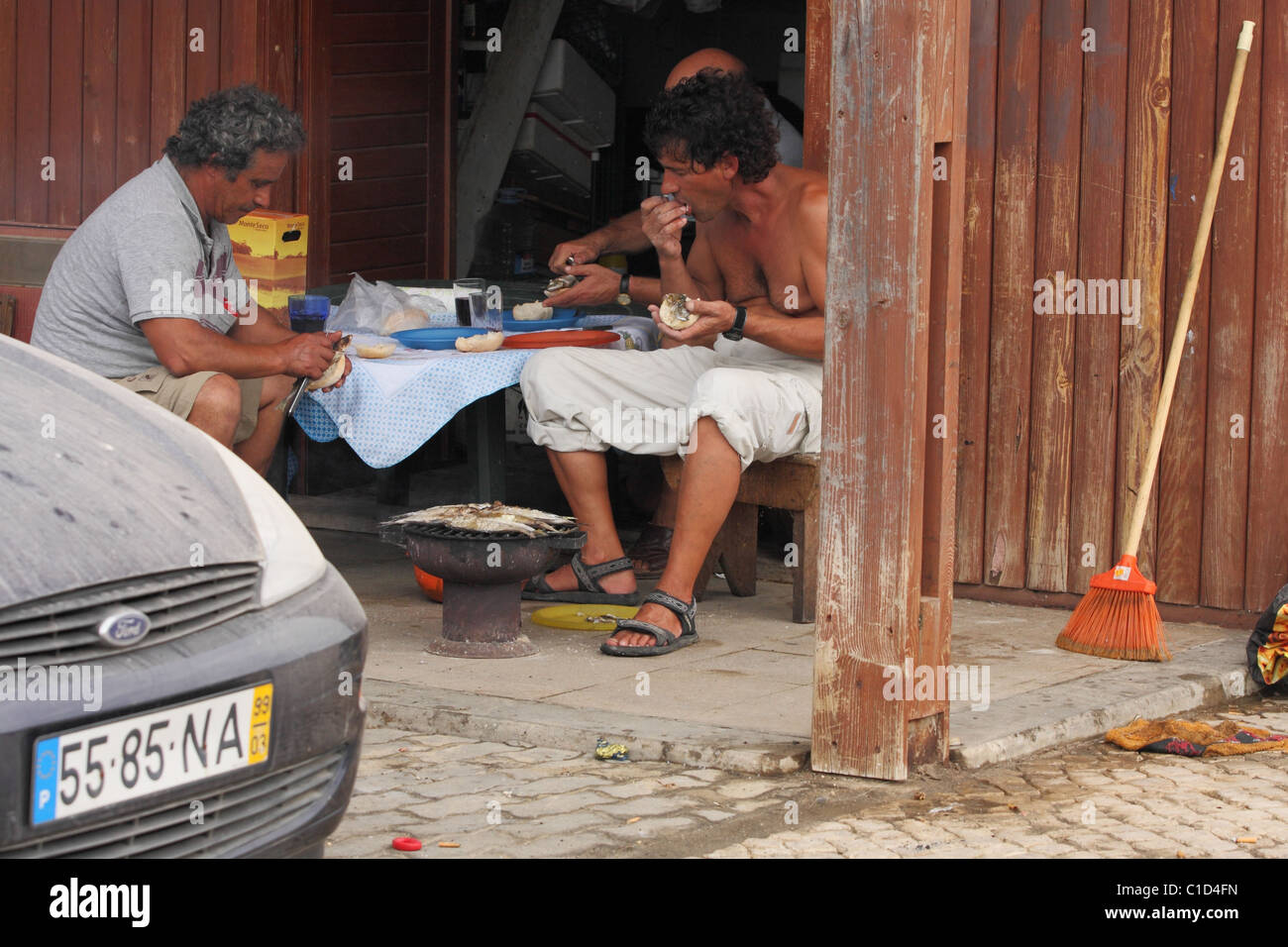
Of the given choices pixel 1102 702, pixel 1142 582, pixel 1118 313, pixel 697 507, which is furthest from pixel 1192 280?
pixel 697 507

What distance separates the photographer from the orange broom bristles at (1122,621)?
545cm

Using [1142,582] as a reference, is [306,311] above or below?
above

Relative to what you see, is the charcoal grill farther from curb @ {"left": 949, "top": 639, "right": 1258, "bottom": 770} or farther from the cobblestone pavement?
curb @ {"left": 949, "top": 639, "right": 1258, "bottom": 770}

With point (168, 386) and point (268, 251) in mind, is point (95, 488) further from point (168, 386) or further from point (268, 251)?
point (268, 251)

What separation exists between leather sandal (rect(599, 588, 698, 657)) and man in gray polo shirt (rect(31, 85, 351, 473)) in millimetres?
1370

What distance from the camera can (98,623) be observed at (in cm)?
258

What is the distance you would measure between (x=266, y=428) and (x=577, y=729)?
86.7 inches

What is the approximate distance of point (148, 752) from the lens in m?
2.57

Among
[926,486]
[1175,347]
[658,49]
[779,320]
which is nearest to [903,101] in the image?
[926,486]

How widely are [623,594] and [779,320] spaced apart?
3.84 ft

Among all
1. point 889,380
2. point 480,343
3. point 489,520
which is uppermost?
point 480,343

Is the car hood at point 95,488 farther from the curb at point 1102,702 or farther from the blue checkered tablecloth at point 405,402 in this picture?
the blue checkered tablecloth at point 405,402

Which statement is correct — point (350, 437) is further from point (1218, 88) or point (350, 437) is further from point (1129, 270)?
point (1218, 88)
